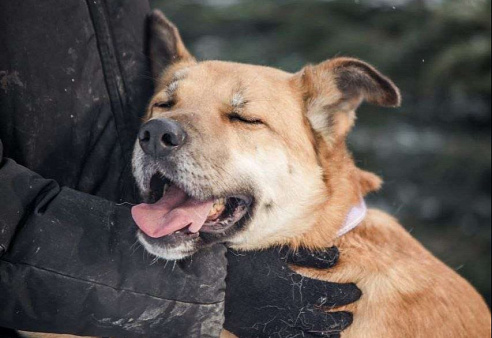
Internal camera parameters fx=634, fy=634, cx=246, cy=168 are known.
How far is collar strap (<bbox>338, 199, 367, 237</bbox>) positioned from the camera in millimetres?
2455

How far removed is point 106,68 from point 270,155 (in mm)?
682

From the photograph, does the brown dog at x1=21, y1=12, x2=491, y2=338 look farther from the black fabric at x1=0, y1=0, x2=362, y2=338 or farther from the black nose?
→ the black fabric at x1=0, y1=0, x2=362, y2=338

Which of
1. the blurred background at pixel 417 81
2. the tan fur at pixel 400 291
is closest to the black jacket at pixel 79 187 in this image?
the tan fur at pixel 400 291

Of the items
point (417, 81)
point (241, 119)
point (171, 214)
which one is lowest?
point (417, 81)

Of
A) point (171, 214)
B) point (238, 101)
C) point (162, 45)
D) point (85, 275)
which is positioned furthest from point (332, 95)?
point (85, 275)

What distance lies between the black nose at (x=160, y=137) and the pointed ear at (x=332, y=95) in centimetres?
69

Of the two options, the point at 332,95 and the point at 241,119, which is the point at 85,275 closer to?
the point at 241,119

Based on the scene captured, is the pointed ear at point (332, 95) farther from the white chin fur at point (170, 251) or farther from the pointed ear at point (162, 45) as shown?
the white chin fur at point (170, 251)

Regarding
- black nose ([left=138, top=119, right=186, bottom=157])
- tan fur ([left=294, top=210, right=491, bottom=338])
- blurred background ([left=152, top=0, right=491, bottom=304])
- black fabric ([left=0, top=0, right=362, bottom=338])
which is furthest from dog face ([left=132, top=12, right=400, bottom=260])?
blurred background ([left=152, top=0, right=491, bottom=304])

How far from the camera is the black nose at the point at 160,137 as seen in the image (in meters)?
2.08

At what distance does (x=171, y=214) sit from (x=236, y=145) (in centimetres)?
36

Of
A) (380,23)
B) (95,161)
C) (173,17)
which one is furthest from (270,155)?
(173,17)

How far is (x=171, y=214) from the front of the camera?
7.00 ft

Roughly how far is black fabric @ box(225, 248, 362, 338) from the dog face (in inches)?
6.6
